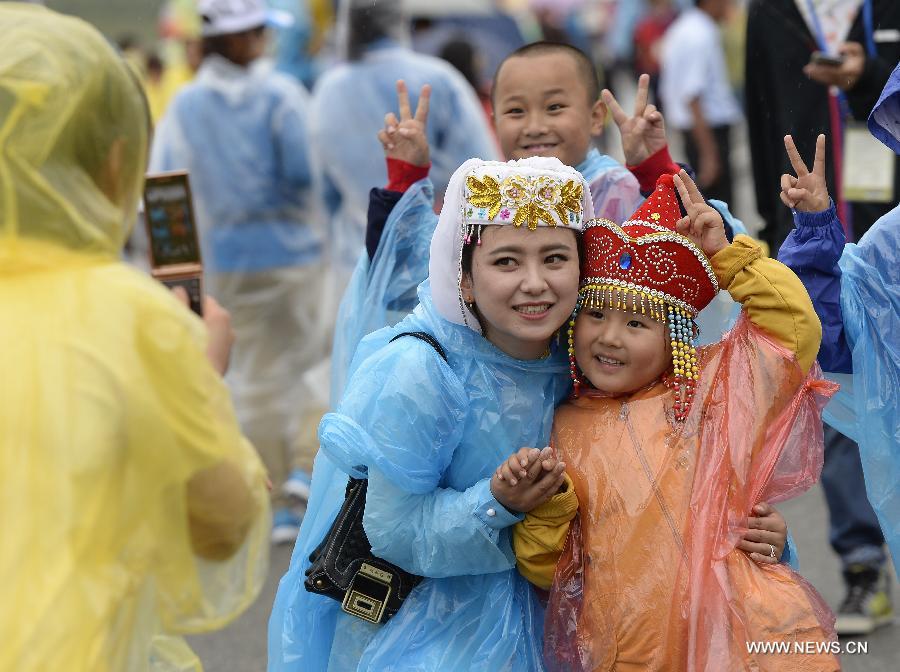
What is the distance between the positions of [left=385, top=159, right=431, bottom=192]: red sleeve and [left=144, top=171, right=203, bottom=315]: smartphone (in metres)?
0.96

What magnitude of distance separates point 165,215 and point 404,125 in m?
0.98

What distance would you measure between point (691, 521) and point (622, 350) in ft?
1.20

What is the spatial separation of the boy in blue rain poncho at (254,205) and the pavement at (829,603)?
0.81 metres

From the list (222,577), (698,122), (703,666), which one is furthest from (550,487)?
(698,122)

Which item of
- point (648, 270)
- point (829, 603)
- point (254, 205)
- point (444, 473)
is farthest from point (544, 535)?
point (254, 205)

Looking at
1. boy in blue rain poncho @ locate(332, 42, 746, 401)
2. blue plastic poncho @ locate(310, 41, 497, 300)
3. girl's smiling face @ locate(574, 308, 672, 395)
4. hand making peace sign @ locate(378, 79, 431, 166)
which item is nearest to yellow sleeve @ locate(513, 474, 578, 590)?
girl's smiling face @ locate(574, 308, 672, 395)

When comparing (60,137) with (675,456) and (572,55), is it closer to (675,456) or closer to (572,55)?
(675,456)

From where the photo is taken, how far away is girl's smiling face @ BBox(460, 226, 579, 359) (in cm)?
282

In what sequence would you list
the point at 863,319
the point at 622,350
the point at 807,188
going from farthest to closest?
the point at 863,319
the point at 807,188
the point at 622,350

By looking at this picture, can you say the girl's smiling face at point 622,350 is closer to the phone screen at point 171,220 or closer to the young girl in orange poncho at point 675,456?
the young girl in orange poncho at point 675,456

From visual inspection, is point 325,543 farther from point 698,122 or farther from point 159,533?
point 698,122

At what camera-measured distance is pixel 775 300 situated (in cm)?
281

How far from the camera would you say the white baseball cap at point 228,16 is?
21.8ft

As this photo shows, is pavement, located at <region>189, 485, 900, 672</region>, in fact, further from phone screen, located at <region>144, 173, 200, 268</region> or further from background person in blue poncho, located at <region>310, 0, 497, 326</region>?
phone screen, located at <region>144, 173, 200, 268</region>
